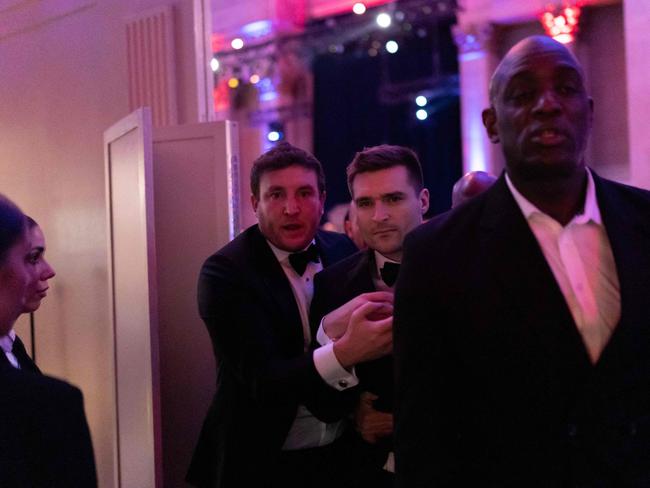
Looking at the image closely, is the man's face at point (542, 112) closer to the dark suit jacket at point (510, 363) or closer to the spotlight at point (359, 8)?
the dark suit jacket at point (510, 363)

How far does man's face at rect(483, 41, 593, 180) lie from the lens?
4.38 feet

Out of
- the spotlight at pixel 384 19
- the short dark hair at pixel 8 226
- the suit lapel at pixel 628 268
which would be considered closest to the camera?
the suit lapel at pixel 628 268

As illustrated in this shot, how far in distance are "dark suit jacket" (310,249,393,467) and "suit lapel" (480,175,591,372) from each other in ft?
2.31

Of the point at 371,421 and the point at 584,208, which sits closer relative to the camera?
the point at 584,208

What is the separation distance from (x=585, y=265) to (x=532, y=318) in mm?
146

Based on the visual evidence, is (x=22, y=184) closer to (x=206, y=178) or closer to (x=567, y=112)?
(x=206, y=178)

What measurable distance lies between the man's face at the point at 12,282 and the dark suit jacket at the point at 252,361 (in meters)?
0.71

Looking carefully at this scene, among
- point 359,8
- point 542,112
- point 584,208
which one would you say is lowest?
point 584,208

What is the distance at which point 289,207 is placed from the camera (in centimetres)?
241

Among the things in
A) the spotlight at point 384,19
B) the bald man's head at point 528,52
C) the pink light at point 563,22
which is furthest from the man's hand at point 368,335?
the spotlight at point 384,19

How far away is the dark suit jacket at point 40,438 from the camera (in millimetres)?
1342

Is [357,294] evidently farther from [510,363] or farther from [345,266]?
[510,363]

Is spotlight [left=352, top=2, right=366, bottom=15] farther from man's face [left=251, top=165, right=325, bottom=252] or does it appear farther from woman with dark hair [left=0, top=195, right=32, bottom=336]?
woman with dark hair [left=0, top=195, right=32, bottom=336]

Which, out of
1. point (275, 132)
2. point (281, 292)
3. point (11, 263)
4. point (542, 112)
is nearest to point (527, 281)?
point (542, 112)
